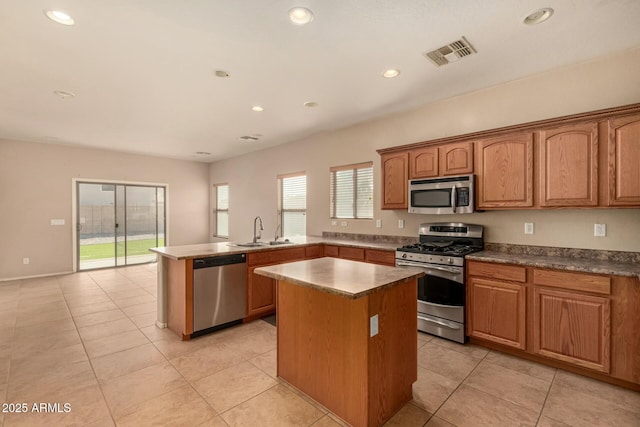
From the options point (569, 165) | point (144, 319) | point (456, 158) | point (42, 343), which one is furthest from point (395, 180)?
point (42, 343)

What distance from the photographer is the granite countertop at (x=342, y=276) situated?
1.74 meters

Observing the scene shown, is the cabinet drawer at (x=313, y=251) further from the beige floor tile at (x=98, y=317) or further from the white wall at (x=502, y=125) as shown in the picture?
the beige floor tile at (x=98, y=317)

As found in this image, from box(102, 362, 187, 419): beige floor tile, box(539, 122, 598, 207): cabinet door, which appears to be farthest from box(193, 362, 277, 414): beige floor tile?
box(539, 122, 598, 207): cabinet door

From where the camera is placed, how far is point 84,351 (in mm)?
2963

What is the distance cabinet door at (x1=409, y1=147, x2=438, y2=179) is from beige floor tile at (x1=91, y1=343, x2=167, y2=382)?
348 centimetres

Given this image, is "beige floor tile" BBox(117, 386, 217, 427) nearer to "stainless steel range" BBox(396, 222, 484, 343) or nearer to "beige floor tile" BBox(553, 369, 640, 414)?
"stainless steel range" BBox(396, 222, 484, 343)

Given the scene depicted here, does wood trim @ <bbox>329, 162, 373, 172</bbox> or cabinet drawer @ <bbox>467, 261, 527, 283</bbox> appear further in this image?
wood trim @ <bbox>329, 162, 373, 172</bbox>

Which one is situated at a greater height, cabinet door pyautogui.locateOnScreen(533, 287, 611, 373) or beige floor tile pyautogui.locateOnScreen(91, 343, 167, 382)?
cabinet door pyautogui.locateOnScreen(533, 287, 611, 373)

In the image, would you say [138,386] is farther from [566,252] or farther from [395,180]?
[566,252]

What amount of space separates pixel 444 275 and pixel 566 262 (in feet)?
3.40

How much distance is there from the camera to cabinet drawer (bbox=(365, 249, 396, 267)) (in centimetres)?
375

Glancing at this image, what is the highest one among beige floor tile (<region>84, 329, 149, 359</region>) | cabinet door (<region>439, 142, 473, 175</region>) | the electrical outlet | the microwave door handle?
cabinet door (<region>439, 142, 473, 175</region>)

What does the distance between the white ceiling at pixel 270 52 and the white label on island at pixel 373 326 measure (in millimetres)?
2124

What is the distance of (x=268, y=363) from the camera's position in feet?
8.92
